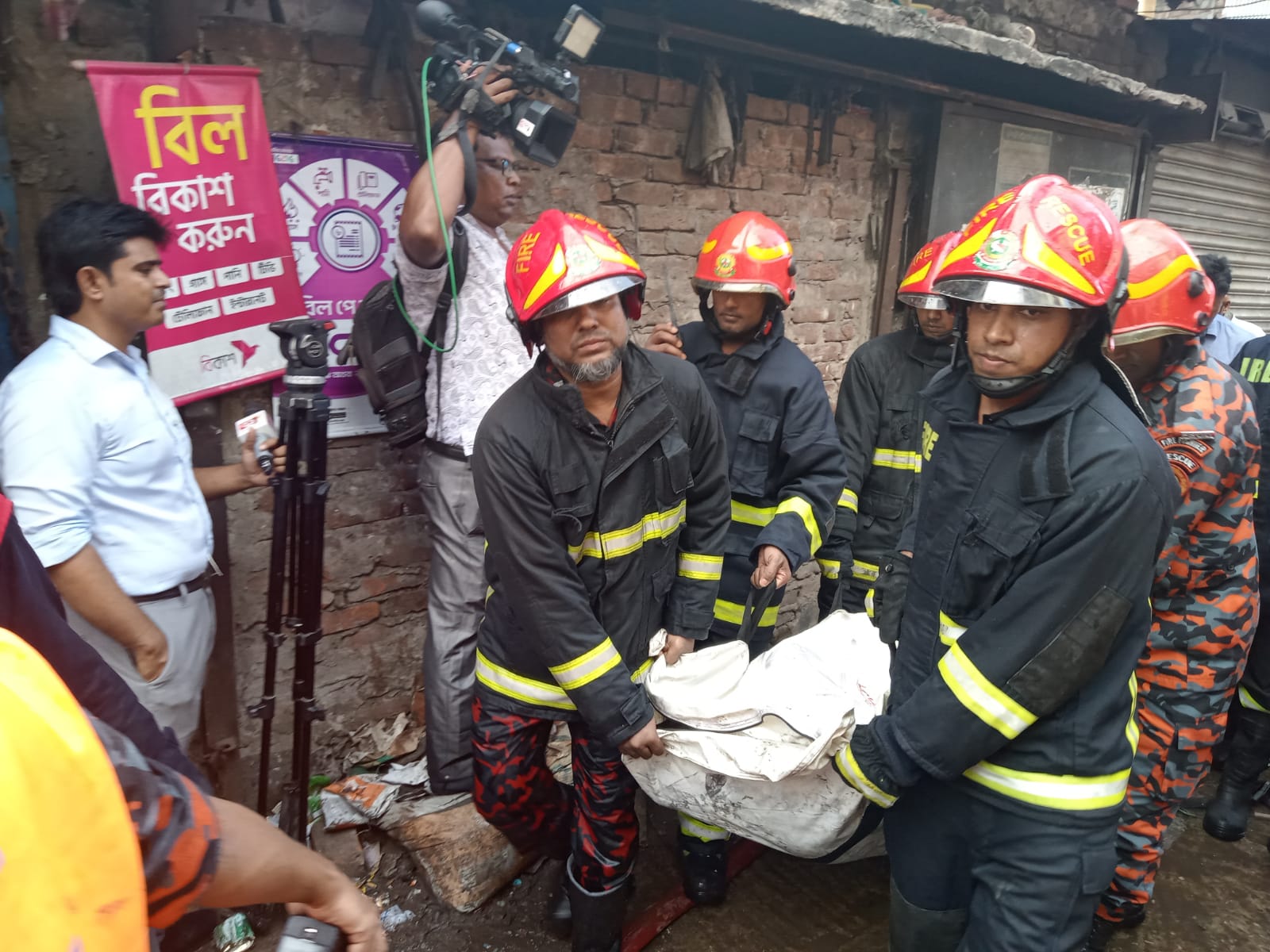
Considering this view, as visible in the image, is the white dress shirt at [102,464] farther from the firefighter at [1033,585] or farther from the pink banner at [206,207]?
the firefighter at [1033,585]

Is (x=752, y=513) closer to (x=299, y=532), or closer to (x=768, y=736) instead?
(x=768, y=736)

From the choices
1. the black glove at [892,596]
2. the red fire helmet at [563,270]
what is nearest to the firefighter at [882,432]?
the black glove at [892,596]

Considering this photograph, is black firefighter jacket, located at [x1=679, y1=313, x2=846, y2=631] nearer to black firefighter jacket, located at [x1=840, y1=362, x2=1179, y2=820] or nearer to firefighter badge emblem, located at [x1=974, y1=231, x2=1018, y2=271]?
black firefighter jacket, located at [x1=840, y1=362, x2=1179, y2=820]

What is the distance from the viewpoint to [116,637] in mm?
2174

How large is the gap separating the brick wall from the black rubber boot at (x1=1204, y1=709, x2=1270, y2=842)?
7.18ft

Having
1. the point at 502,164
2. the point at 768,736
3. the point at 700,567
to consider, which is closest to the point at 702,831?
the point at 768,736

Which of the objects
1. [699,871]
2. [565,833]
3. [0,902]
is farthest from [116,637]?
[699,871]

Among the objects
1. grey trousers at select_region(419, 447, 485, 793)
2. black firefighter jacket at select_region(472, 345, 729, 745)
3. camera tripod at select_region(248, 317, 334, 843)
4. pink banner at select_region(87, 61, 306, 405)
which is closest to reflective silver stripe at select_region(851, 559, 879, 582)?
black firefighter jacket at select_region(472, 345, 729, 745)

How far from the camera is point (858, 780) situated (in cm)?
184

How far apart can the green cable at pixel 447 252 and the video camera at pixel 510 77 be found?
55 mm

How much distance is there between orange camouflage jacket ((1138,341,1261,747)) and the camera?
7.94 ft

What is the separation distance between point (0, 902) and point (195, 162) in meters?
2.47

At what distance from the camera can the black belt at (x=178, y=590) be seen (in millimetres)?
2324

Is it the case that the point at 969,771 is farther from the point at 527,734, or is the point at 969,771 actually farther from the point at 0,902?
the point at 0,902
